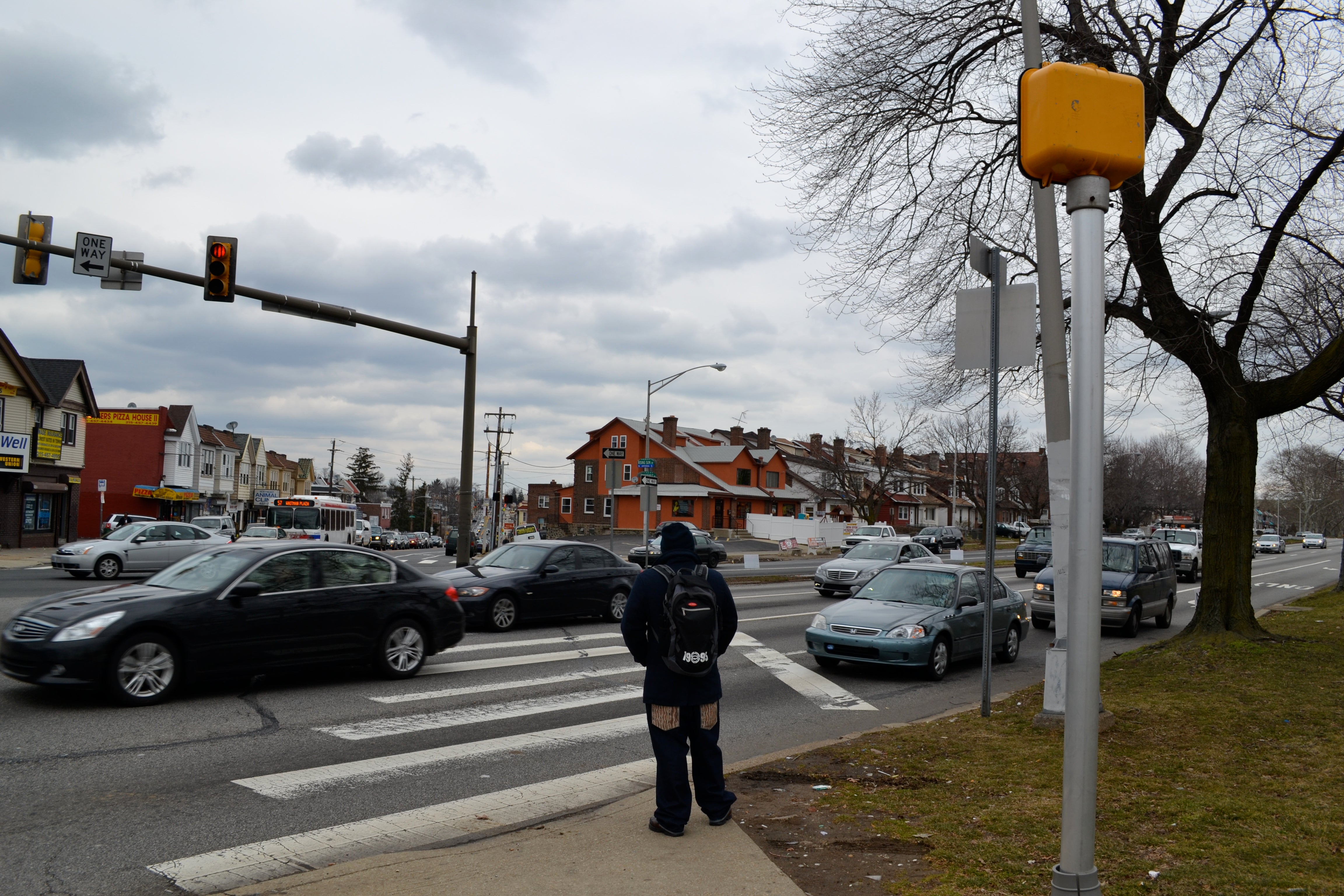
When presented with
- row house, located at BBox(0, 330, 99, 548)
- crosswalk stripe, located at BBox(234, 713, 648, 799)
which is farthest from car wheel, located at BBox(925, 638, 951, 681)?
row house, located at BBox(0, 330, 99, 548)

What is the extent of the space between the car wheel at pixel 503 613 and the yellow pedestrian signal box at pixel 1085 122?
12.6 metres

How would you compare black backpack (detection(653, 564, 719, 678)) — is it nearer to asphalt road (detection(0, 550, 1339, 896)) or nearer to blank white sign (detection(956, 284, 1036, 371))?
asphalt road (detection(0, 550, 1339, 896))

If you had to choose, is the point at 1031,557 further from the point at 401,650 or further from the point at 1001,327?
the point at 401,650

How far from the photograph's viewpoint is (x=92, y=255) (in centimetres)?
1438

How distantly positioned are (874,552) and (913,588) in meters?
13.2

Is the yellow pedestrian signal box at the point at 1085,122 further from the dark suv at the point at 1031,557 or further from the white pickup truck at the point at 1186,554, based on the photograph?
the white pickup truck at the point at 1186,554

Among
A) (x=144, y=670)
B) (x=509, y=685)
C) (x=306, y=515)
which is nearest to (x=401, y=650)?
(x=509, y=685)

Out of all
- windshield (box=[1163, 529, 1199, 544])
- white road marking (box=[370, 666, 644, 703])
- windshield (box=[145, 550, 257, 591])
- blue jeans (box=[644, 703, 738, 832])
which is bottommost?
white road marking (box=[370, 666, 644, 703])

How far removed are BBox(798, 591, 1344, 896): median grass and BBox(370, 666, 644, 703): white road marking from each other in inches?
165

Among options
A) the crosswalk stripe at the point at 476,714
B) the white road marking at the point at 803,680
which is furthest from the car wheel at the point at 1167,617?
the crosswalk stripe at the point at 476,714

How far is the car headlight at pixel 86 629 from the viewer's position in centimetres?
832

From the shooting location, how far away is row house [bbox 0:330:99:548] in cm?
3809

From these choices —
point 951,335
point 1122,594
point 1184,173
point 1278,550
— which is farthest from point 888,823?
point 1278,550

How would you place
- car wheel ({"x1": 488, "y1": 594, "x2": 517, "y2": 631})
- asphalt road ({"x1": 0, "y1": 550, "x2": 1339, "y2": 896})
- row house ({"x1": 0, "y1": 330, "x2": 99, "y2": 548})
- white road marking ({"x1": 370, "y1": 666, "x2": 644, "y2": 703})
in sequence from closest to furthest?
asphalt road ({"x1": 0, "y1": 550, "x2": 1339, "y2": 896}), white road marking ({"x1": 370, "y1": 666, "x2": 644, "y2": 703}), car wheel ({"x1": 488, "y1": 594, "x2": 517, "y2": 631}), row house ({"x1": 0, "y1": 330, "x2": 99, "y2": 548})
